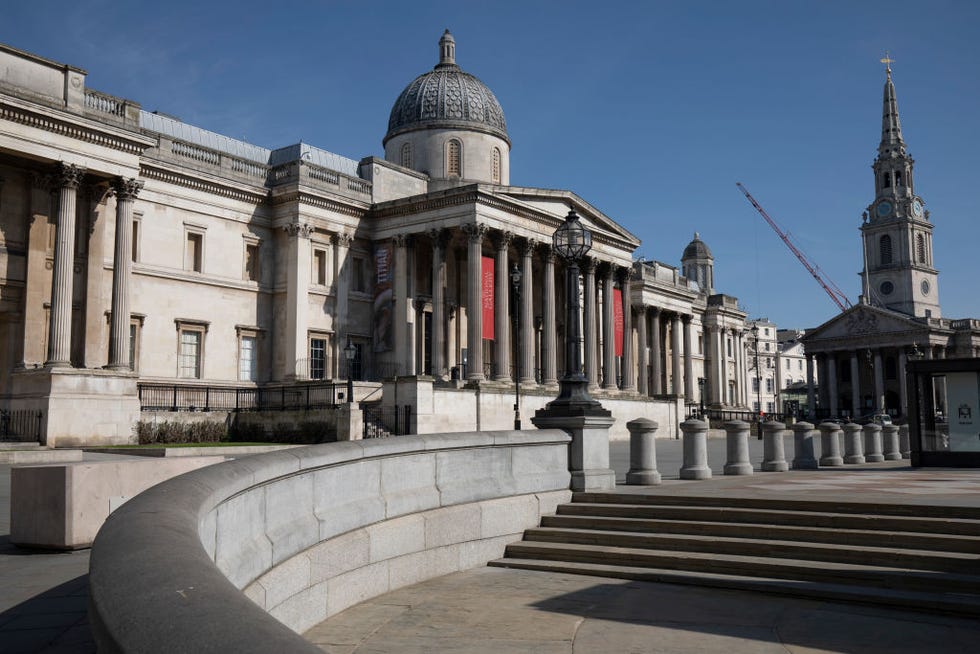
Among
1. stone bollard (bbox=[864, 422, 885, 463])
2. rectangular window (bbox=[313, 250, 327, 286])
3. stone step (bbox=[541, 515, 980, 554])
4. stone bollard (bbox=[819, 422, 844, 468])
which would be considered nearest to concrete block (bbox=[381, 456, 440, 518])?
stone step (bbox=[541, 515, 980, 554])

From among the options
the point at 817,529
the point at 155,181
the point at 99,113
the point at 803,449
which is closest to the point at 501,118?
the point at 155,181

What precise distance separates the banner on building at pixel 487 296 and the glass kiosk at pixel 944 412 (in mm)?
24073

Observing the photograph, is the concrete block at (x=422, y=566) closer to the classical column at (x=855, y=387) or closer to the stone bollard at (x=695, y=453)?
the stone bollard at (x=695, y=453)

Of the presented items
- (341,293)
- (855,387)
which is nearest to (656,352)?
(341,293)

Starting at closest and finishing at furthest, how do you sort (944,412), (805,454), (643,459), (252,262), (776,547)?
(776,547) < (643,459) < (944,412) < (805,454) < (252,262)

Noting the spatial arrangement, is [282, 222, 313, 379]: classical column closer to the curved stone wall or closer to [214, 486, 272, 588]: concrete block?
the curved stone wall

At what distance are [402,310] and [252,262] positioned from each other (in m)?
7.78

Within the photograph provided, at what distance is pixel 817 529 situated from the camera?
39.0 feet

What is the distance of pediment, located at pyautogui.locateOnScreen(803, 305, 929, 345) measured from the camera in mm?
106125

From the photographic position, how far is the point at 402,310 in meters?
45.4

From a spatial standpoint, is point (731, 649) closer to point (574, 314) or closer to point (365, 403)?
point (574, 314)

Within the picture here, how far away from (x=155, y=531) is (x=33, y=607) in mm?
3063

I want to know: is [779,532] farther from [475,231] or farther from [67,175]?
[475,231]

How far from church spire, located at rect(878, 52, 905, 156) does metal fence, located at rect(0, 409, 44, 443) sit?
430ft
